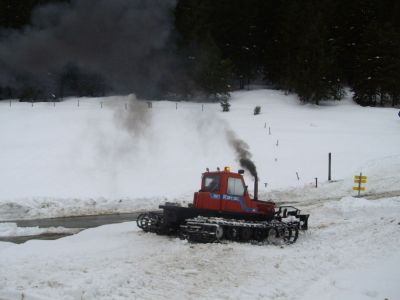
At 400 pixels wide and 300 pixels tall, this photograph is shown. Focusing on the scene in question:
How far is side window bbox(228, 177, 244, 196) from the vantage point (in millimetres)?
17688

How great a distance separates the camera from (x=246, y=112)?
57156 millimetres

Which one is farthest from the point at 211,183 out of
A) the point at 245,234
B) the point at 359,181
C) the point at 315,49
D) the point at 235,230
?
the point at 315,49

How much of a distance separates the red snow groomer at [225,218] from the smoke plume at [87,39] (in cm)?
529

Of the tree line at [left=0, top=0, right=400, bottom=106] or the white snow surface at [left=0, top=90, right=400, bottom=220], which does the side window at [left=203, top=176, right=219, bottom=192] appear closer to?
the white snow surface at [left=0, top=90, right=400, bottom=220]

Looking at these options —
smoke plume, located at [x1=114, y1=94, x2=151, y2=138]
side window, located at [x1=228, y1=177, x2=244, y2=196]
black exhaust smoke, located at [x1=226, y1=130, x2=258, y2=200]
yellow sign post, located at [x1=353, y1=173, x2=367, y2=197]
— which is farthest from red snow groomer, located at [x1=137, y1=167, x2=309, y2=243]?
yellow sign post, located at [x1=353, y1=173, x2=367, y2=197]

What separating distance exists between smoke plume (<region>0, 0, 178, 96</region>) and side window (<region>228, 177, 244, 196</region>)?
564 centimetres

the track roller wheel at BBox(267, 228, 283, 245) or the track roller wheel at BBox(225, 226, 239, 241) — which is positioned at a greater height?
the track roller wheel at BBox(225, 226, 239, 241)

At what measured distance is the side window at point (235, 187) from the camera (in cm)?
1769

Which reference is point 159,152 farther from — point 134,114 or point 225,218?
point 225,218

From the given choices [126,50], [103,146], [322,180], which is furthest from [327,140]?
[126,50]

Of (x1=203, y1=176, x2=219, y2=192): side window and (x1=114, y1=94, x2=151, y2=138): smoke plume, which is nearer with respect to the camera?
(x1=203, y1=176, x2=219, y2=192): side window

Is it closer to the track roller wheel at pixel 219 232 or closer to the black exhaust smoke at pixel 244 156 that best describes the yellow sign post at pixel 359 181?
the black exhaust smoke at pixel 244 156

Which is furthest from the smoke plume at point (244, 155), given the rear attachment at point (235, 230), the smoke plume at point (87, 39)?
the smoke plume at point (87, 39)

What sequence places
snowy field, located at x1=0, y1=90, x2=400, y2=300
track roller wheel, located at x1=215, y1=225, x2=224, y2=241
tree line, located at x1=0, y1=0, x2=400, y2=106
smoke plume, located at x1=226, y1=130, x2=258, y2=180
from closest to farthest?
snowy field, located at x1=0, y1=90, x2=400, y2=300
track roller wheel, located at x1=215, y1=225, x2=224, y2=241
smoke plume, located at x1=226, y1=130, x2=258, y2=180
tree line, located at x1=0, y1=0, x2=400, y2=106
